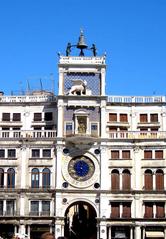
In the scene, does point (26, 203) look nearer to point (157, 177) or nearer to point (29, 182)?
point (29, 182)

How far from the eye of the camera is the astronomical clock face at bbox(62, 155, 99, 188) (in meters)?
62.3

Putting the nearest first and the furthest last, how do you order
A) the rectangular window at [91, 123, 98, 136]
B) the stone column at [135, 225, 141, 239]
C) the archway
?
the stone column at [135, 225, 141, 239]
the rectangular window at [91, 123, 98, 136]
the archway

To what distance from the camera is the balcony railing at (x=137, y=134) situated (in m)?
63.6

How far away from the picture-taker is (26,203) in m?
61.8

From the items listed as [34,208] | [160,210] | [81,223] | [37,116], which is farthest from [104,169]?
[81,223]

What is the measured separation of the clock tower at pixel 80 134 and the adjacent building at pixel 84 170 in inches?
4.6

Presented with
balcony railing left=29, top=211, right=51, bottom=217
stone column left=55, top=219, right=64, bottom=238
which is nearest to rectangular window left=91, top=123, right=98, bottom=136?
balcony railing left=29, top=211, right=51, bottom=217

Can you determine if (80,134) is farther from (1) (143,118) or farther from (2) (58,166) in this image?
(1) (143,118)

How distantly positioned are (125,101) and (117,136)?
5716mm

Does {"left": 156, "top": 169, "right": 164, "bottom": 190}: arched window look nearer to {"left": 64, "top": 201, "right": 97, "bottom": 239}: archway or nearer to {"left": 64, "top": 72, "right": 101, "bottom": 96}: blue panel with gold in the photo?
{"left": 64, "top": 201, "right": 97, "bottom": 239}: archway

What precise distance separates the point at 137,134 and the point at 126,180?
5.87 m

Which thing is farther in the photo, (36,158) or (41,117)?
(41,117)

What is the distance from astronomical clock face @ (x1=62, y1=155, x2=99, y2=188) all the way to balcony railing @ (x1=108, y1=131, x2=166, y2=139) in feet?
13.0

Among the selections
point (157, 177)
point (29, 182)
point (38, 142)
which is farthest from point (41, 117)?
point (157, 177)
